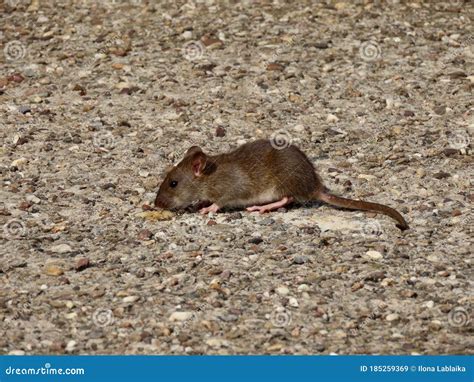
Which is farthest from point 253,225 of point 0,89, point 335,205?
point 0,89

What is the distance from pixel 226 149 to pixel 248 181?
1363 millimetres

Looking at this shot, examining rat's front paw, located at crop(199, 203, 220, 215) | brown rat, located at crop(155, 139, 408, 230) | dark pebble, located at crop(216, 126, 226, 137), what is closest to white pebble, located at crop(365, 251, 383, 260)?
brown rat, located at crop(155, 139, 408, 230)

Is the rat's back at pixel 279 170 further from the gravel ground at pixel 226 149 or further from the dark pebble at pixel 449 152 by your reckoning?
the dark pebble at pixel 449 152

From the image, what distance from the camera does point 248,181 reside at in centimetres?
897

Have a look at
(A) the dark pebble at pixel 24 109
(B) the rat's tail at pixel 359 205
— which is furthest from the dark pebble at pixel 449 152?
(A) the dark pebble at pixel 24 109

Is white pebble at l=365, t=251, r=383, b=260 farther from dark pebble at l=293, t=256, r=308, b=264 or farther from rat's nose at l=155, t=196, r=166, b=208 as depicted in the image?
rat's nose at l=155, t=196, r=166, b=208

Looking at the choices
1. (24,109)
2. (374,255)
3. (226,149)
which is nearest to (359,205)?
(374,255)

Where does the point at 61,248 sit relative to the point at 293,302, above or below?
below

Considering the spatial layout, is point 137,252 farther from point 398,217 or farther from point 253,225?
point 398,217

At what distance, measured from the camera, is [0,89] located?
456 inches

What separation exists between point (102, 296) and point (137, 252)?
29.7 inches

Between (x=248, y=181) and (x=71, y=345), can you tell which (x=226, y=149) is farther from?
(x=71, y=345)

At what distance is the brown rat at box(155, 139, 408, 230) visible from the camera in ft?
29.2

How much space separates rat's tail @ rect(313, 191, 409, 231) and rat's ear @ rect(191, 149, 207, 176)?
1.03m
